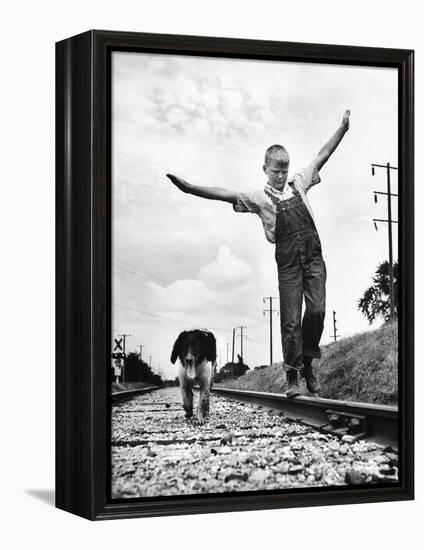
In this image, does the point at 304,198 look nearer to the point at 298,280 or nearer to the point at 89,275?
the point at 298,280

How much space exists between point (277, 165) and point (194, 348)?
126 centimetres

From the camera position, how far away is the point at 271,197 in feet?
26.1

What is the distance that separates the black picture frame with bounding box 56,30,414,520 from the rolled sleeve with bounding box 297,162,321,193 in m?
0.71

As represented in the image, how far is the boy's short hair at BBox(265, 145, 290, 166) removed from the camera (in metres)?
7.92

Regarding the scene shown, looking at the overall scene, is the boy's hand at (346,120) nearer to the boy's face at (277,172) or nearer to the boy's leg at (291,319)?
the boy's face at (277,172)

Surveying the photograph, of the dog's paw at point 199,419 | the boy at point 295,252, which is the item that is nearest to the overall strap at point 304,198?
the boy at point 295,252

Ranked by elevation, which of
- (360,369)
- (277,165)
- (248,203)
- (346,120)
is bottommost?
(360,369)

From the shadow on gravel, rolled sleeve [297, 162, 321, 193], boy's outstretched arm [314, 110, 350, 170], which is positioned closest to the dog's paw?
the shadow on gravel

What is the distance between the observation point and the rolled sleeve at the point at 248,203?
7832 millimetres

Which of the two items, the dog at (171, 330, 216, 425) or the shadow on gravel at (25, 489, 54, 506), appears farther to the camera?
the shadow on gravel at (25, 489, 54, 506)

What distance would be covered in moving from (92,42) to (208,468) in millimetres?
2609

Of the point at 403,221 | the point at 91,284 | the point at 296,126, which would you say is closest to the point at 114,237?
the point at 91,284

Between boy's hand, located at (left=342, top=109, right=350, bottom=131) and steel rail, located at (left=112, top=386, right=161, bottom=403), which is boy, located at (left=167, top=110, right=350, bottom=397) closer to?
boy's hand, located at (left=342, top=109, right=350, bottom=131)

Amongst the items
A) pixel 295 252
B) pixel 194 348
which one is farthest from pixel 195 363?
pixel 295 252
